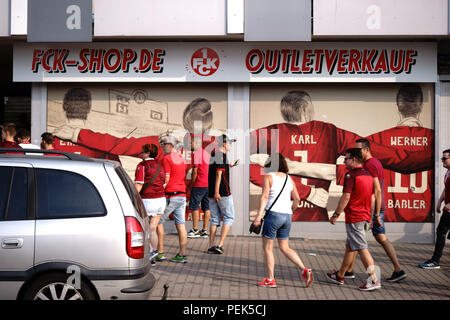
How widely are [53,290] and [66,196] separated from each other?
84 centimetres

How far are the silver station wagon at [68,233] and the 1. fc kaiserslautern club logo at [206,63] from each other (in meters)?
6.36

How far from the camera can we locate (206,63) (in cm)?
1117

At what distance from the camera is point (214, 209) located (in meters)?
9.35

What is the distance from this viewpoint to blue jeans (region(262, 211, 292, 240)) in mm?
6922

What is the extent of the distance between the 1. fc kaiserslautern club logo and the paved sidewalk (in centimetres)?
345

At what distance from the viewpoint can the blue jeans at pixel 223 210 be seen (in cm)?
921

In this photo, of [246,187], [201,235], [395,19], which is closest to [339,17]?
[395,19]

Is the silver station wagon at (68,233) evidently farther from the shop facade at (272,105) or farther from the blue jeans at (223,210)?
the shop facade at (272,105)

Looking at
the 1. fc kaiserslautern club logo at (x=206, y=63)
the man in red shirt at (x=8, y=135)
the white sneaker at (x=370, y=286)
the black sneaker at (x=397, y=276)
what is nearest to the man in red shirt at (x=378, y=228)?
the black sneaker at (x=397, y=276)

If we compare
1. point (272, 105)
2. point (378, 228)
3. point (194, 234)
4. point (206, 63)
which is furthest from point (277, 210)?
point (206, 63)

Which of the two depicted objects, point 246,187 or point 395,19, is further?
point 246,187

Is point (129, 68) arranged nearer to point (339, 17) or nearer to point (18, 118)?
point (339, 17)
